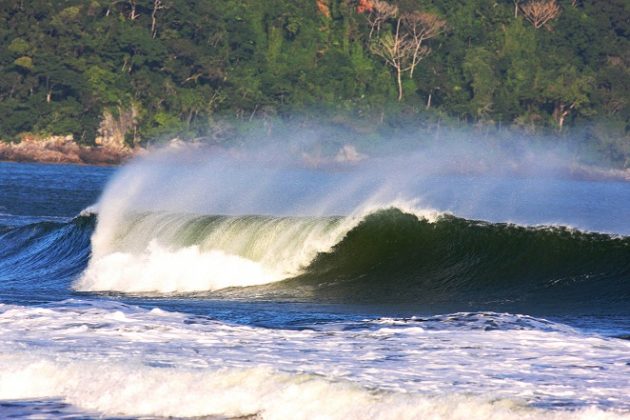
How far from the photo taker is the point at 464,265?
63.8 ft

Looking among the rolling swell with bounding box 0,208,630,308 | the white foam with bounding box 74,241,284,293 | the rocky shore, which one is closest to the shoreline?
the rocky shore

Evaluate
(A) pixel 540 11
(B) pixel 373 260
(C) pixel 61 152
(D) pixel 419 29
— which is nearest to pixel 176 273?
(B) pixel 373 260

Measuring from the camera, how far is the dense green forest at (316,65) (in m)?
87.7

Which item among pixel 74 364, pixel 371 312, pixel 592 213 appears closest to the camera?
pixel 74 364

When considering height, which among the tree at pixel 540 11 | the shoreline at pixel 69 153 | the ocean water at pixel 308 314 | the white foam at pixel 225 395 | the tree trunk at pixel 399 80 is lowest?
the white foam at pixel 225 395

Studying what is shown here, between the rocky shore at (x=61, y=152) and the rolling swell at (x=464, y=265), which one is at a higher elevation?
the rocky shore at (x=61, y=152)

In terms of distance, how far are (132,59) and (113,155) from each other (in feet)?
29.5

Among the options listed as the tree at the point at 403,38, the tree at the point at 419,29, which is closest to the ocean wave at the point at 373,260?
the tree at the point at 403,38

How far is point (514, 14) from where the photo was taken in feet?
353

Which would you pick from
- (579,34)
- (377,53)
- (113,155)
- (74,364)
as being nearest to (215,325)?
(74,364)

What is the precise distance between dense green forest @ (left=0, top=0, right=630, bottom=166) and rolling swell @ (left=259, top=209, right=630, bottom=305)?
6615 centimetres

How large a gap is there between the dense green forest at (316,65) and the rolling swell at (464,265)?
66153 mm

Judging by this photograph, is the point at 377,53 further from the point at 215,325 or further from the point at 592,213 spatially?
the point at 215,325

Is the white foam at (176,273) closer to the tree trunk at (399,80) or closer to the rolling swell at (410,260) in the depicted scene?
the rolling swell at (410,260)
